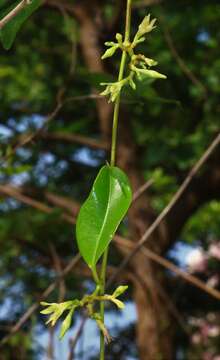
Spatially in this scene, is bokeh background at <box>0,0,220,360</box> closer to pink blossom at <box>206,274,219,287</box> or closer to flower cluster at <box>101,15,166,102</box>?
pink blossom at <box>206,274,219,287</box>

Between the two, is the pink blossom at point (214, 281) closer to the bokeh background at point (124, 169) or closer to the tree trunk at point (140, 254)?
the bokeh background at point (124, 169)

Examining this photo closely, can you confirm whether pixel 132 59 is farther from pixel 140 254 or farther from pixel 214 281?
pixel 214 281

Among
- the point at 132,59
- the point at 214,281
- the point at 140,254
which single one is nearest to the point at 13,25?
the point at 132,59

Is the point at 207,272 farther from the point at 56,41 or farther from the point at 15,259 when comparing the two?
the point at 56,41

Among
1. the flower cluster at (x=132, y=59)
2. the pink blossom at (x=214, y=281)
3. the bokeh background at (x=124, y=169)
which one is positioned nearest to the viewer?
the flower cluster at (x=132, y=59)

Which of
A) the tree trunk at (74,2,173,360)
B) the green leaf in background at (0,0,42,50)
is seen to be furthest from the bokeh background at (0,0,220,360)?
the green leaf in background at (0,0,42,50)

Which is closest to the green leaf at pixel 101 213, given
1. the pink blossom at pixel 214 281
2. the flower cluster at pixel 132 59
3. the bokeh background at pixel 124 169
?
the flower cluster at pixel 132 59
